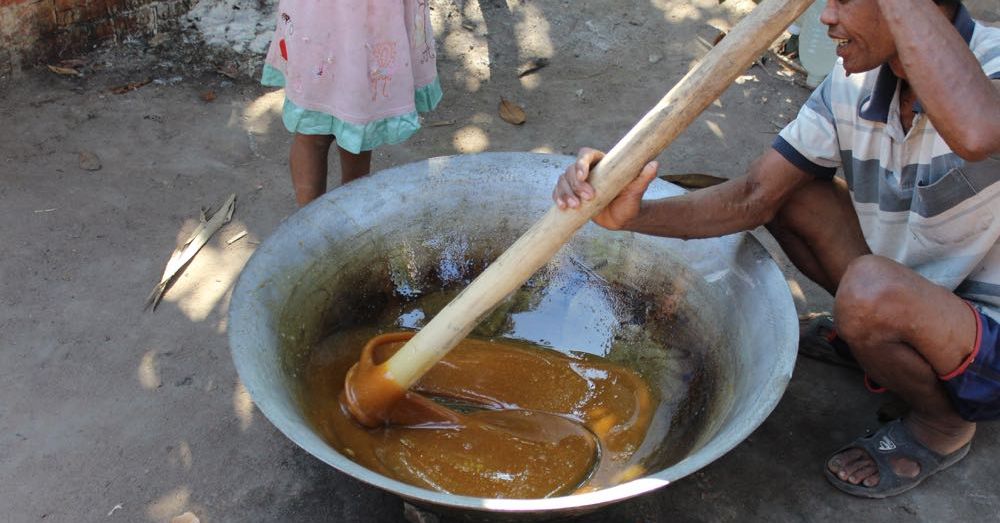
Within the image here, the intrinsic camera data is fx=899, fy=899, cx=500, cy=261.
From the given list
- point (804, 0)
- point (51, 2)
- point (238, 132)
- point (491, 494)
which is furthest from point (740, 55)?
point (51, 2)

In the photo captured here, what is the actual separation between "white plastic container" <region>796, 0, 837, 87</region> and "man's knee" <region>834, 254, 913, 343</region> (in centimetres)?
215

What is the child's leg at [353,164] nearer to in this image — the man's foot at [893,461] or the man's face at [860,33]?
the man's face at [860,33]

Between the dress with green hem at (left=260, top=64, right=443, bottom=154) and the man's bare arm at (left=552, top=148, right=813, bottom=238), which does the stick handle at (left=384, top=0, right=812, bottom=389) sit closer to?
the man's bare arm at (left=552, top=148, right=813, bottom=238)

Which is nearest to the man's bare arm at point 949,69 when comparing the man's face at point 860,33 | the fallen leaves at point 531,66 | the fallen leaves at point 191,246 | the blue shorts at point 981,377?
the man's face at point 860,33

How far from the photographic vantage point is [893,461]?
2.26 metres

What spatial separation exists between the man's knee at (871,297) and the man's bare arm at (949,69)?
369 mm

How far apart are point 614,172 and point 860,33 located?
0.55 metres

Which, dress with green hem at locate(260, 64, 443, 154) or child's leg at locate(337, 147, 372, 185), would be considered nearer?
dress with green hem at locate(260, 64, 443, 154)

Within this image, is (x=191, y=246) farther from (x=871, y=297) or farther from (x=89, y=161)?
(x=871, y=297)

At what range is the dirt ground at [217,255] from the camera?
7.24 ft

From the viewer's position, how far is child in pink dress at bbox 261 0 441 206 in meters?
2.35


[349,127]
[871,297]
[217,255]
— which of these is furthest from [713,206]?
[217,255]

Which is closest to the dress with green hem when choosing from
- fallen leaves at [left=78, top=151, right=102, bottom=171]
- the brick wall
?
fallen leaves at [left=78, top=151, right=102, bottom=171]

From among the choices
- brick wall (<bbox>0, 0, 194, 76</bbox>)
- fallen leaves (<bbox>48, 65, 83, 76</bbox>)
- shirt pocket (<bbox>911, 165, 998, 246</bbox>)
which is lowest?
fallen leaves (<bbox>48, 65, 83, 76</bbox>)
